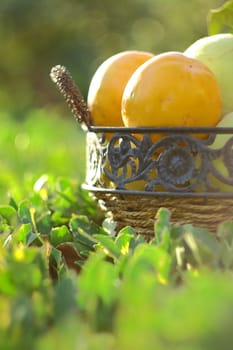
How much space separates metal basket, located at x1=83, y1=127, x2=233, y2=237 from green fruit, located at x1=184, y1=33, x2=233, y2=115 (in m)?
0.16

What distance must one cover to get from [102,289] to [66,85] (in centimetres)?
90

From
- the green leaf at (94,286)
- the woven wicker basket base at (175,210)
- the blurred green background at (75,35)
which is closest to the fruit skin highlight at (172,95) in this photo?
the woven wicker basket base at (175,210)

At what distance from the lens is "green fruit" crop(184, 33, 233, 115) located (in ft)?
4.95

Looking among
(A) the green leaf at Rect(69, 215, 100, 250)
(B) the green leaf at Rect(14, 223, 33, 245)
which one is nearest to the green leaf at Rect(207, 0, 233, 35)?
(A) the green leaf at Rect(69, 215, 100, 250)

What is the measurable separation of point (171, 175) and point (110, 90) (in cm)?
30

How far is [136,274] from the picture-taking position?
75 cm

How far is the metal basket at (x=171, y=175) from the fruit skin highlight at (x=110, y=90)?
11 cm

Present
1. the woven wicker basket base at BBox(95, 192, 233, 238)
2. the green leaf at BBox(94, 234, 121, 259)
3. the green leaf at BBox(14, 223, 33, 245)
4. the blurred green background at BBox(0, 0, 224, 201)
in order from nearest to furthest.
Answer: the green leaf at BBox(94, 234, 121, 259) < the green leaf at BBox(14, 223, 33, 245) < the woven wicker basket base at BBox(95, 192, 233, 238) < the blurred green background at BBox(0, 0, 224, 201)

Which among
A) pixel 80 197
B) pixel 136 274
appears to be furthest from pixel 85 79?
pixel 136 274

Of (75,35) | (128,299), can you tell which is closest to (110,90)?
(128,299)

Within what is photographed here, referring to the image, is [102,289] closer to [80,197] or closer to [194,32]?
[80,197]

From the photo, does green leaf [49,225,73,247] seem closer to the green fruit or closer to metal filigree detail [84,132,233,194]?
metal filigree detail [84,132,233,194]

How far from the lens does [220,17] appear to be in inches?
67.6

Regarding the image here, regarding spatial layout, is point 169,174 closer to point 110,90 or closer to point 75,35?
point 110,90
